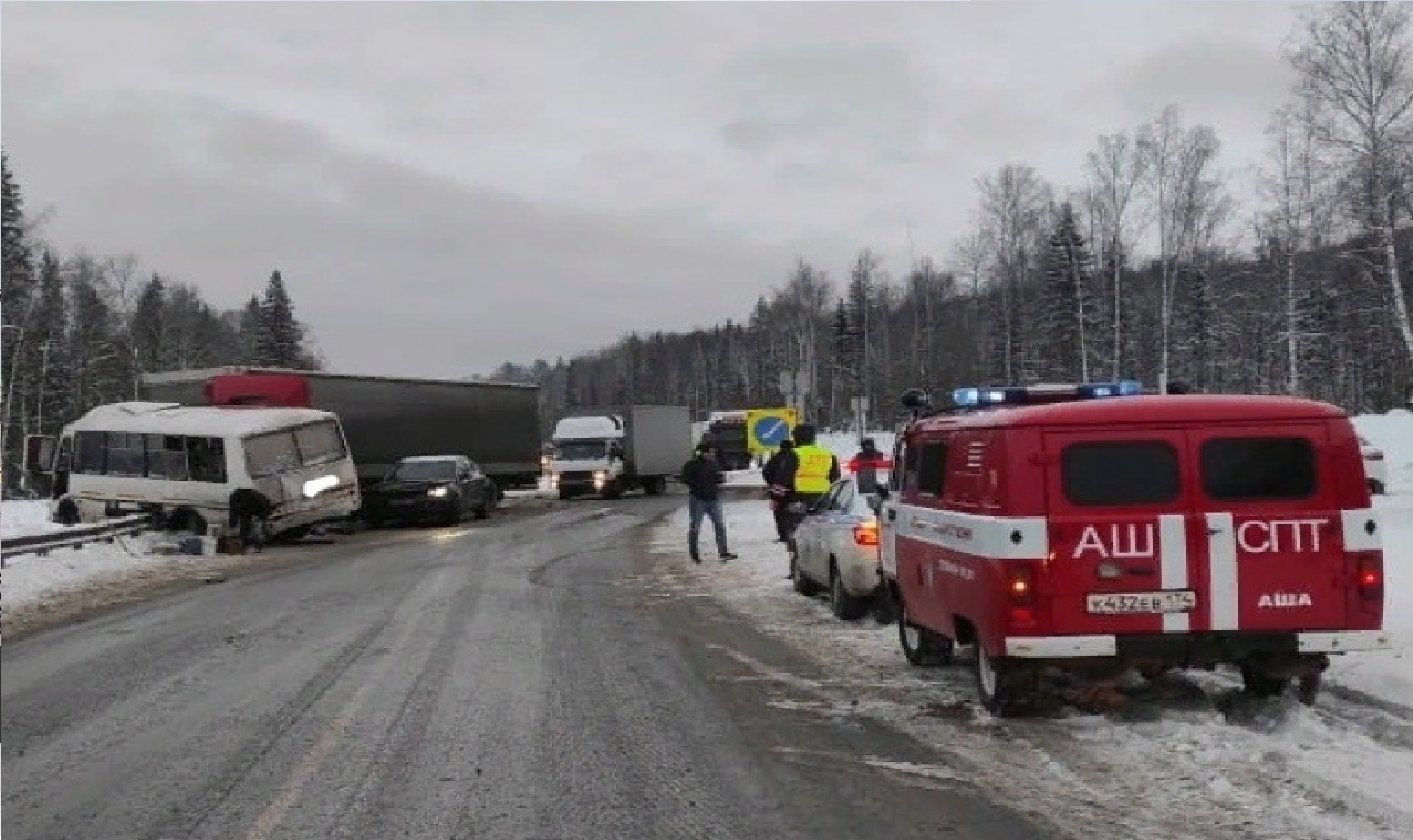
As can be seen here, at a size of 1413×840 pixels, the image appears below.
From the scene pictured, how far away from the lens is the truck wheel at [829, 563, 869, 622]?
12195 mm

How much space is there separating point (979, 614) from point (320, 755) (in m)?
3.74

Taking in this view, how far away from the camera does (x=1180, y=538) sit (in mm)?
7129

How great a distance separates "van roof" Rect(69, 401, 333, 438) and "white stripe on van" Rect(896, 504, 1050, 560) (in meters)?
17.7

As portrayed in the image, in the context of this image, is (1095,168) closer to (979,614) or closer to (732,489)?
(732,489)

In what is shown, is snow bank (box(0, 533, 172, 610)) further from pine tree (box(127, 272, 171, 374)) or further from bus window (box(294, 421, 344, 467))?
A: pine tree (box(127, 272, 171, 374))

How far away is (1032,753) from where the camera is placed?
22.1ft

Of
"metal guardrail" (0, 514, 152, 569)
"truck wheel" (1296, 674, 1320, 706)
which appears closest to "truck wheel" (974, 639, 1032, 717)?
"truck wheel" (1296, 674, 1320, 706)

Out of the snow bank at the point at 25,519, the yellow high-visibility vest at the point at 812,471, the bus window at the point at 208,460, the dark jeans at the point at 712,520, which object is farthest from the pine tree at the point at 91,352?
the yellow high-visibility vest at the point at 812,471

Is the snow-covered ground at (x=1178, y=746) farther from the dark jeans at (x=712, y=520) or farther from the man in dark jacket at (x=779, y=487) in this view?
the dark jeans at (x=712, y=520)

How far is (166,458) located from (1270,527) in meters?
20.8

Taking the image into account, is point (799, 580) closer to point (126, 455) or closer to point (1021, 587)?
point (1021, 587)

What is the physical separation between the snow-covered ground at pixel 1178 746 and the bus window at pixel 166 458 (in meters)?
16.1

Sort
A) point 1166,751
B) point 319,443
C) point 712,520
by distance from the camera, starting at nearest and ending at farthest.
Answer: point 1166,751, point 712,520, point 319,443

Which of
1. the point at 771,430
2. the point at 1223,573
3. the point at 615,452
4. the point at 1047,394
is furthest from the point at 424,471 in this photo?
the point at 1223,573
